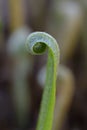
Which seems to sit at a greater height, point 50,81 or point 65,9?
point 65,9

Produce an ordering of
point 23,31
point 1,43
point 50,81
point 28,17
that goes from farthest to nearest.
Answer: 1. point 28,17
2. point 1,43
3. point 23,31
4. point 50,81

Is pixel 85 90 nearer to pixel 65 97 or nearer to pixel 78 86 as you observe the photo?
pixel 78 86

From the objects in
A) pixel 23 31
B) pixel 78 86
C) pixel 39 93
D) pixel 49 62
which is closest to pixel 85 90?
pixel 78 86

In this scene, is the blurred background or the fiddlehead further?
the blurred background

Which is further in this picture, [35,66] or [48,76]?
[35,66]

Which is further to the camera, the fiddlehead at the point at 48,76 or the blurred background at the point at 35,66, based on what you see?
the blurred background at the point at 35,66

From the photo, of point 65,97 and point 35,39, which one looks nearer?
point 35,39

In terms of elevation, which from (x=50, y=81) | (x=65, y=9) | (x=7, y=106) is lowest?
(x=7, y=106)

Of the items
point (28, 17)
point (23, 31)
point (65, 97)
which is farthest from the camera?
point (28, 17)
